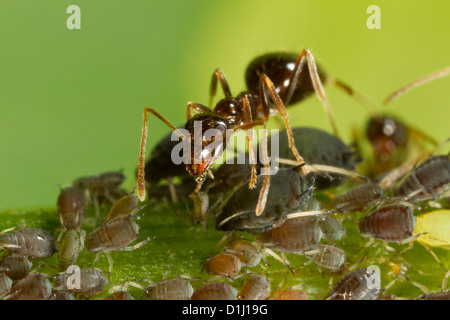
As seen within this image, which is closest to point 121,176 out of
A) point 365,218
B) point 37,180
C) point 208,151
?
point 208,151

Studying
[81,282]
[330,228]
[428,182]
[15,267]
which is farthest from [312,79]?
[15,267]

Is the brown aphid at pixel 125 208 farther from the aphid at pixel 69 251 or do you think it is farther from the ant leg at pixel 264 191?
the ant leg at pixel 264 191

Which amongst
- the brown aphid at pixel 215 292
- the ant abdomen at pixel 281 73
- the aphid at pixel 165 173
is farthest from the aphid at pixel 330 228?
the ant abdomen at pixel 281 73

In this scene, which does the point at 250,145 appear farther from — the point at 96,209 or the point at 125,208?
the point at 96,209
